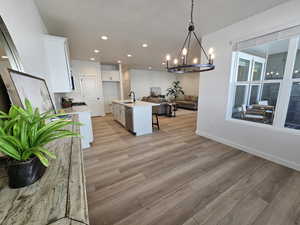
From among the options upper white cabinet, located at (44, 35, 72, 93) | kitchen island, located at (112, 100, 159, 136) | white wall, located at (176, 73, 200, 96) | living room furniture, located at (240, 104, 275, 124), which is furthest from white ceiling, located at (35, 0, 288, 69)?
white wall, located at (176, 73, 200, 96)

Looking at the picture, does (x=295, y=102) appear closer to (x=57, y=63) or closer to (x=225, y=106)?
(x=225, y=106)

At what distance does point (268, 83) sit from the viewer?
2.33m

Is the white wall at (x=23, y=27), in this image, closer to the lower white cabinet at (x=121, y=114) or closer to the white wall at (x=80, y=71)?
the lower white cabinet at (x=121, y=114)

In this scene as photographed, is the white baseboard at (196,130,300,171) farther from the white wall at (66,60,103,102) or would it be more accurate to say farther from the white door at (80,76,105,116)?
the white wall at (66,60,103,102)

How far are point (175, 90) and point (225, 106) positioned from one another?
275 inches

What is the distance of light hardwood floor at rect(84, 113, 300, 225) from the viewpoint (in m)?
1.32

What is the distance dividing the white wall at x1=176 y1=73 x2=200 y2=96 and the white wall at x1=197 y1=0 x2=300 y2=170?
5731 mm

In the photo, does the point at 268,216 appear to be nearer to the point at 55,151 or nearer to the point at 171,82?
the point at 55,151

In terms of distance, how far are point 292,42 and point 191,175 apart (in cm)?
267

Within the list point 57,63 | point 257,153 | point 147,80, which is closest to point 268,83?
point 257,153

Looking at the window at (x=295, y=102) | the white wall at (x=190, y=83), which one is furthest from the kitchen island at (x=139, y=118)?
the white wall at (x=190, y=83)

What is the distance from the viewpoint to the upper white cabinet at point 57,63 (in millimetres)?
2350

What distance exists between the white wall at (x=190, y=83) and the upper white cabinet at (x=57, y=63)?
783 cm

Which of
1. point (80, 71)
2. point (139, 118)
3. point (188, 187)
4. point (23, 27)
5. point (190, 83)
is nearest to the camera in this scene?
point (23, 27)
